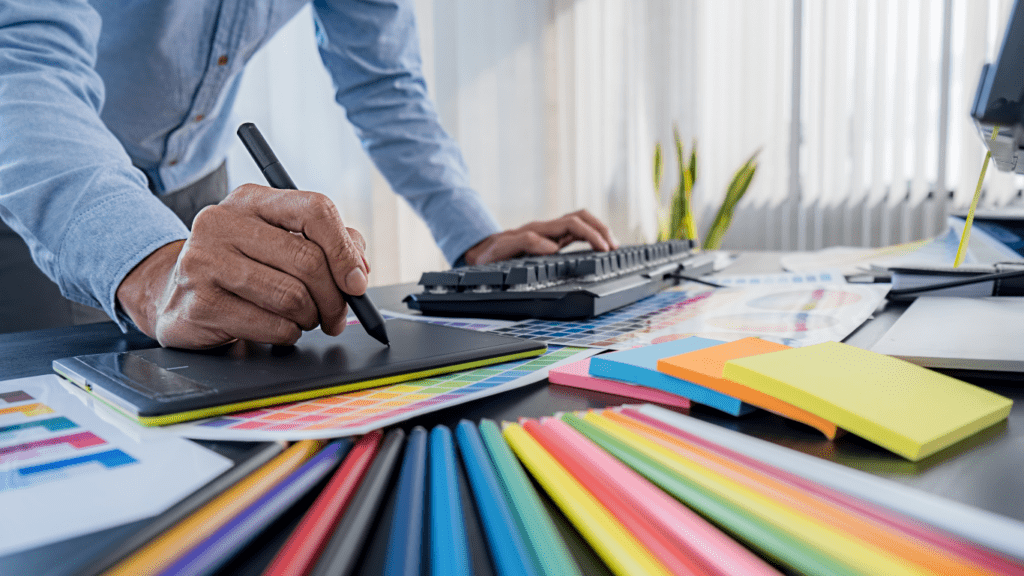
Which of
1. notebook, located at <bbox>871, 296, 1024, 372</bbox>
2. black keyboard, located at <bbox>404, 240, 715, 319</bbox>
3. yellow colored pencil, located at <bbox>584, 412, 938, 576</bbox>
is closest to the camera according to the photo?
yellow colored pencil, located at <bbox>584, 412, 938, 576</bbox>

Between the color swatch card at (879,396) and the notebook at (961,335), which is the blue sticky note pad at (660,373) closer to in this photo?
the color swatch card at (879,396)

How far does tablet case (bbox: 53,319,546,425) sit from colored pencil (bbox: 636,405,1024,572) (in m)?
0.20

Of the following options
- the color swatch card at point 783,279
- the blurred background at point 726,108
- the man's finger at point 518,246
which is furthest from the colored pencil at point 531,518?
the blurred background at point 726,108

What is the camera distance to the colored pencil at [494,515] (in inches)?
7.1

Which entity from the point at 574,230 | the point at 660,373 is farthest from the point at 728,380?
the point at 574,230

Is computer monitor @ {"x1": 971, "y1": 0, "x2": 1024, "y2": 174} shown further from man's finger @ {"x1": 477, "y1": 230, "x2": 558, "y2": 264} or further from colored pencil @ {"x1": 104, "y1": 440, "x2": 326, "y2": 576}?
man's finger @ {"x1": 477, "y1": 230, "x2": 558, "y2": 264}

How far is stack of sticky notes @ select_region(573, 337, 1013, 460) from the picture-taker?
288 millimetres

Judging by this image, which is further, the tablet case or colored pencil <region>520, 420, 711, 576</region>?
the tablet case

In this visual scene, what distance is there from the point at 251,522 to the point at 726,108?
3.49 metres

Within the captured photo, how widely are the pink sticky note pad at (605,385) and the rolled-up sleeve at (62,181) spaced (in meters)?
0.38

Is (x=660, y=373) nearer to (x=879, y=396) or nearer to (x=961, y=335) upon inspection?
(x=879, y=396)

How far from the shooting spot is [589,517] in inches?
8.2

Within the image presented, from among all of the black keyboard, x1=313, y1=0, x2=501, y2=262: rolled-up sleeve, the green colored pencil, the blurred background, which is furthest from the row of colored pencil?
the blurred background

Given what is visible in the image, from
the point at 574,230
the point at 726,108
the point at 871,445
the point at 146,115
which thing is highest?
the point at 726,108
